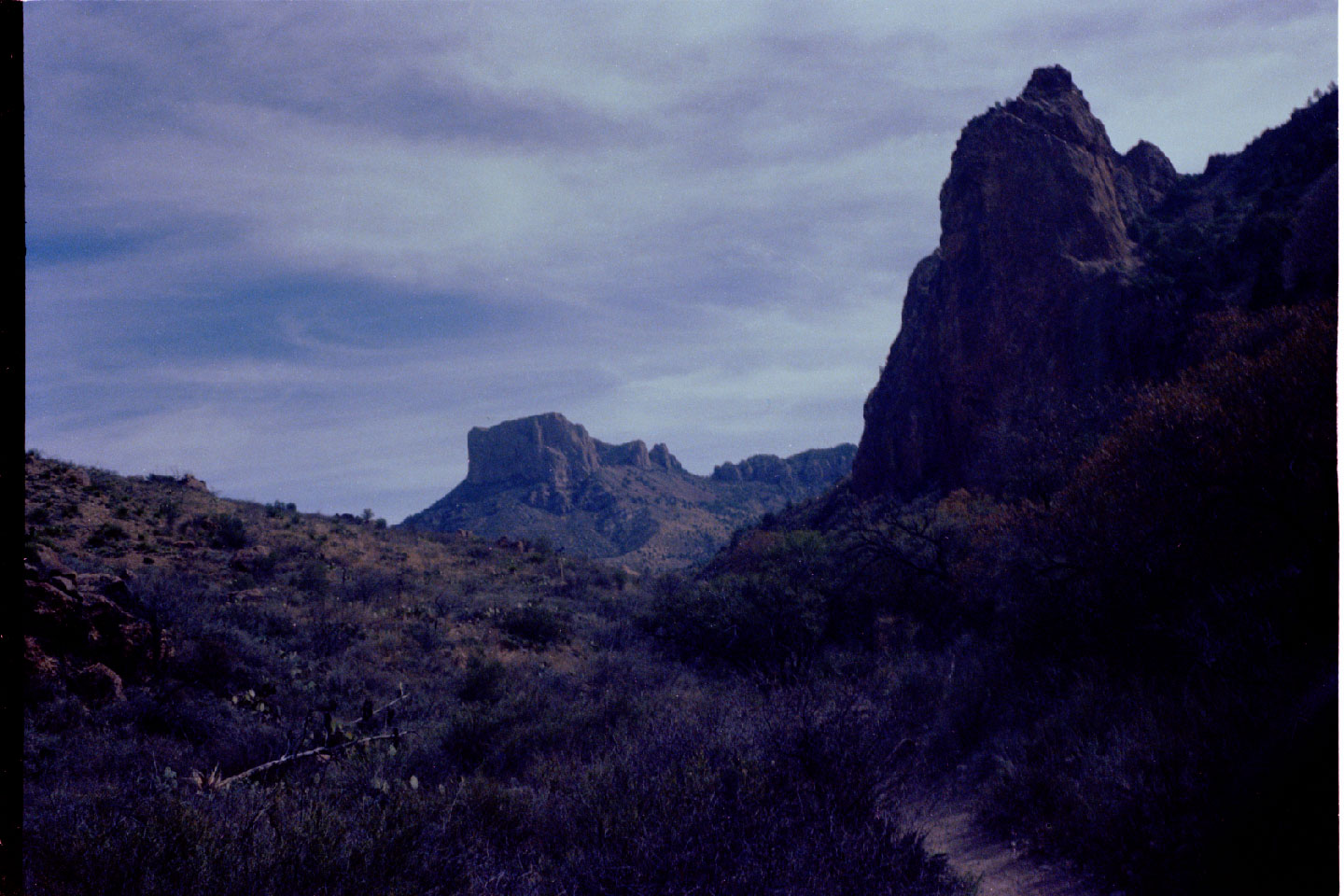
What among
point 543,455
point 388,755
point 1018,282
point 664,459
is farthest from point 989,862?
point 664,459

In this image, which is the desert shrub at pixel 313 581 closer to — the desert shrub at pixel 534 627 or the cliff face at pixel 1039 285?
the desert shrub at pixel 534 627

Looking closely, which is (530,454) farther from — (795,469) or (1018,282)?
(1018,282)

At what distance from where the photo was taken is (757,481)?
121312 mm

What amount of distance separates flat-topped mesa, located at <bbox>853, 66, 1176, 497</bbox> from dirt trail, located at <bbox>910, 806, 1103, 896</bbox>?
18.2 meters

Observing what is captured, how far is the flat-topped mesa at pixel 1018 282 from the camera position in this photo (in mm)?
27609

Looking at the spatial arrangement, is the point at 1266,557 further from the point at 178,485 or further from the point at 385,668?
the point at 178,485

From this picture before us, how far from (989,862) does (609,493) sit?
326 ft

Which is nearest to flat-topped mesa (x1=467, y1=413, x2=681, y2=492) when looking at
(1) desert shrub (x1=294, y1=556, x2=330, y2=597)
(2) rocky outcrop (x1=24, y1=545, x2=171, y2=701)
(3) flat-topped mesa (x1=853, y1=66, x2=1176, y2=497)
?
(3) flat-topped mesa (x1=853, y1=66, x2=1176, y2=497)

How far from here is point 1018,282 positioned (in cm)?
3084

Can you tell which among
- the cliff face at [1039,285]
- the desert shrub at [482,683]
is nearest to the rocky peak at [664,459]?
the cliff face at [1039,285]

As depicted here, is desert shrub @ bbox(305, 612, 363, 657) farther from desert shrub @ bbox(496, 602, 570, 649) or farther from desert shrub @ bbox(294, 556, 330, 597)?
desert shrub @ bbox(496, 602, 570, 649)

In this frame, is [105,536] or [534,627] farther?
[534,627]

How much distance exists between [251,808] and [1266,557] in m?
9.38

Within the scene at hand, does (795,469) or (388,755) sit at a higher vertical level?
(795,469)
